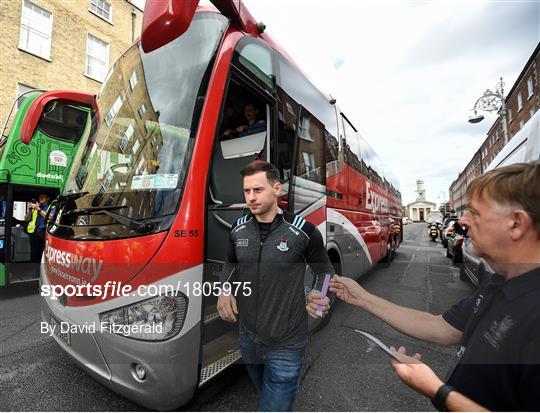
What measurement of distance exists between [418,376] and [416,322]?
521 millimetres

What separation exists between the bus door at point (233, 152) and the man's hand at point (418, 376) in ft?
4.87

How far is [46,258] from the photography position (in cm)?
277

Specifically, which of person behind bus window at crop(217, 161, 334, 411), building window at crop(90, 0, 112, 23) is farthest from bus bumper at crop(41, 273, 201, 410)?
building window at crop(90, 0, 112, 23)

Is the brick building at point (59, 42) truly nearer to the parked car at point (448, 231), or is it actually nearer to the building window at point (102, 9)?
the building window at point (102, 9)

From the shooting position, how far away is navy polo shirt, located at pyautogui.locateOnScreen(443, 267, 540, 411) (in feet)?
2.86

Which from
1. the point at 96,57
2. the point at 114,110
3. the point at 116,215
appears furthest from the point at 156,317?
the point at 96,57

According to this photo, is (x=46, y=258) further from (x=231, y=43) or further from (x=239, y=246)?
(x=231, y=43)

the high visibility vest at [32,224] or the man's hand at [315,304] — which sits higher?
the high visibility vest at [32,224]

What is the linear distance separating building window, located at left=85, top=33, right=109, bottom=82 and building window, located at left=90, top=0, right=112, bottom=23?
56.1 inches

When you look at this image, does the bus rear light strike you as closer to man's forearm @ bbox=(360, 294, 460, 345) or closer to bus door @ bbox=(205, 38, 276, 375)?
bus door @ bbox=(205, 38, 276, 375)

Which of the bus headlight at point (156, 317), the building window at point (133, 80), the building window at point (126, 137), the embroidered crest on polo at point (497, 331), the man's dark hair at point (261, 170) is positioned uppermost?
the building window at point (133, 80)

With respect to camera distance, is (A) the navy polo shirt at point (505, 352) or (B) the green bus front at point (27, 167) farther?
(B) the green bus front at point (27, 167)

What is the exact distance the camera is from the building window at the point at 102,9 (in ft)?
52.0

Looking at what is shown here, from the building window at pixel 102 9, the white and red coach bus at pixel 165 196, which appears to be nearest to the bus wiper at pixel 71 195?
the white and red coach bus at pixel 165 196
